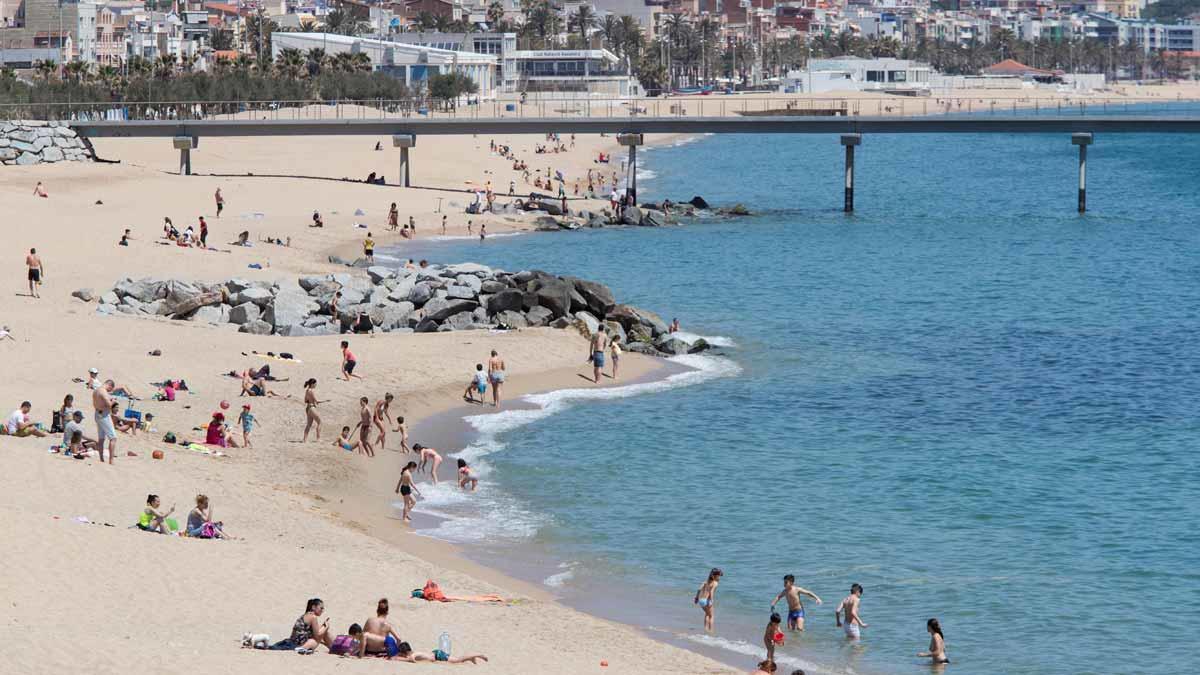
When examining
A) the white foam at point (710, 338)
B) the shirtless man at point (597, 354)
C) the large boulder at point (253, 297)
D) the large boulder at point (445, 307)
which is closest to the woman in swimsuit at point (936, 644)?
the shirtless man at point (597, 354)

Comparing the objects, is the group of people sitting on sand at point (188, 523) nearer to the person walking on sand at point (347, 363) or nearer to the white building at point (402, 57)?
the person walking on sand at point (347, 363)

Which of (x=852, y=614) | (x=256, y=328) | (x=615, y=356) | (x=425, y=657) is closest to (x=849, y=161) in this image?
(x=615, y=356)

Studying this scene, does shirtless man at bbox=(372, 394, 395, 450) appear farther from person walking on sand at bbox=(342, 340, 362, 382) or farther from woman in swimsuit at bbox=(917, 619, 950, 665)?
woman in swimsuit at bbox=(917, 619, 950, 665)

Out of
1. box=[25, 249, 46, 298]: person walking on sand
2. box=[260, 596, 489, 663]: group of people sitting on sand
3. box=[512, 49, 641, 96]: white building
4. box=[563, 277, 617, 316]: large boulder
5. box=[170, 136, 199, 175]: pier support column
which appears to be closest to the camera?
box=[260, 596, 489, 663]: group of people sitting on sand

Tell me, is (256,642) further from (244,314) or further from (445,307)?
(445,307)

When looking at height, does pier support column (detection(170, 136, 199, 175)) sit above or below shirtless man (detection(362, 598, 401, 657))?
above

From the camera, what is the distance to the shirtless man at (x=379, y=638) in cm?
1916

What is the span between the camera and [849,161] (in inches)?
3253

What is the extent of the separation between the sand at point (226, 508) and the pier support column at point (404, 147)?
86.9ft

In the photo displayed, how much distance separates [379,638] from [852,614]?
671cm

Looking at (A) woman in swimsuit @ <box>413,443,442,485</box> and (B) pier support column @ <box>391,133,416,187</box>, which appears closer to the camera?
(A) woman in swimsuit @ <box>413,443,442,485</box>

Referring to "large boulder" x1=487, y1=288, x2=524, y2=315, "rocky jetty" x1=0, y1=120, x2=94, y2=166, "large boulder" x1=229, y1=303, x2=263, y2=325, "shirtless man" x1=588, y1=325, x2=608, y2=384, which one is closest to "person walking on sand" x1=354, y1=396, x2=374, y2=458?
"shirtless man" x1=588, y1=325, x2=608, y2=384

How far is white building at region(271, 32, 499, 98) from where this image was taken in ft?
507

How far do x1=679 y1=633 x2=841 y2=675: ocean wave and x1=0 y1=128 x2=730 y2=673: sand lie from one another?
82 cm
